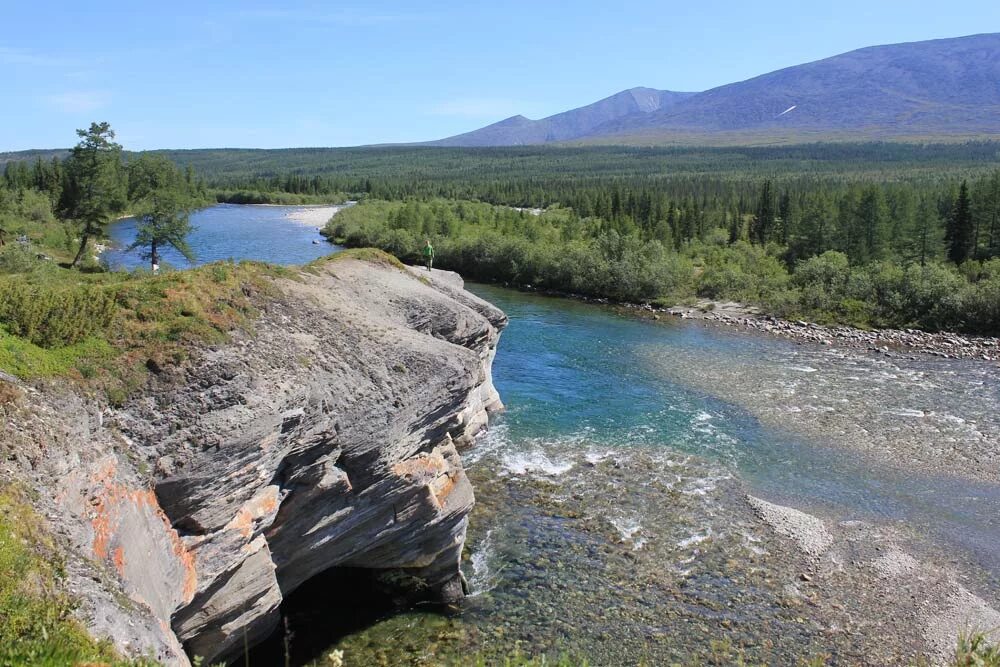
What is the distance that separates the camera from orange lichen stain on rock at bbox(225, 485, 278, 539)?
13141 mm

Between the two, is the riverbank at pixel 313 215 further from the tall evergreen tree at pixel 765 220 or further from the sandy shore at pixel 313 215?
the tall evergreen tree at pixel 765 220

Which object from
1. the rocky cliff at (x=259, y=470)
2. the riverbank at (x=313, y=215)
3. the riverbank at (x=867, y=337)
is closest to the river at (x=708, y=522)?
the rocky cliff at (x=259, y=470)

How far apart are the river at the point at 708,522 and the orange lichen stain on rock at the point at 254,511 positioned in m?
4.14

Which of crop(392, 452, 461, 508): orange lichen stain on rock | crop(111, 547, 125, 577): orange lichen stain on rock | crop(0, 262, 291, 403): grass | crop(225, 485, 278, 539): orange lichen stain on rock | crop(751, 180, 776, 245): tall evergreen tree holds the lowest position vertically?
crop(751, 180, 776, 245): tall evergreen tree

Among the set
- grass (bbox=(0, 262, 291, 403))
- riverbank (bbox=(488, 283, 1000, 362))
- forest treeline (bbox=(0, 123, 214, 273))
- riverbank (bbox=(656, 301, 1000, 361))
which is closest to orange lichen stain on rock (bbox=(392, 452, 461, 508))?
grass (bbox=(0, 262, 291, 403))

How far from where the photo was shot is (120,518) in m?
10.9

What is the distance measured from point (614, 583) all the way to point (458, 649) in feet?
16.2

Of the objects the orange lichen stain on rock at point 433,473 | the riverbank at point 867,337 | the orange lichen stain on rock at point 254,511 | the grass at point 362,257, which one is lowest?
the riverbank at point 867,337

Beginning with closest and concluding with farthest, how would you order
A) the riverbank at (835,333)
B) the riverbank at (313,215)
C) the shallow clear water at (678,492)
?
the shallow clear water at (678,492) < the riverbank at (835,333) < the riverbank at (313,215)

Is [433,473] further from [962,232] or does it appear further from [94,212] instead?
[962,232]

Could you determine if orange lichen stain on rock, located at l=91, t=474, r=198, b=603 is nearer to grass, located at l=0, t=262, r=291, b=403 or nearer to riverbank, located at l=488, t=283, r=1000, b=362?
grass, located at l=0, t=262, r=291, b=403

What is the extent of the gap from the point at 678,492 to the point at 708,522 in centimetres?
211

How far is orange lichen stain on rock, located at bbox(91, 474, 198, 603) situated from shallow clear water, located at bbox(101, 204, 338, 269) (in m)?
38.2

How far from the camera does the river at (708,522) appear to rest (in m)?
17.1
